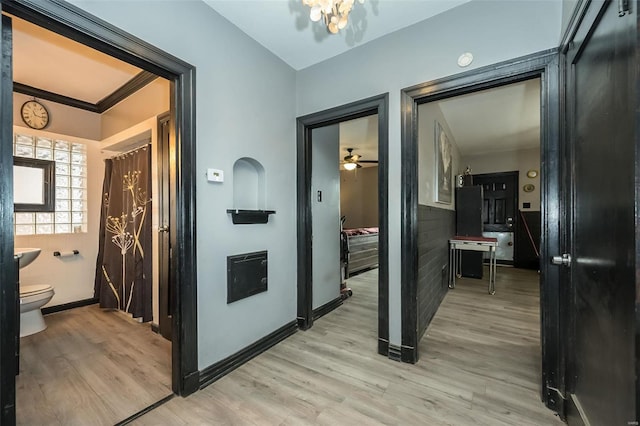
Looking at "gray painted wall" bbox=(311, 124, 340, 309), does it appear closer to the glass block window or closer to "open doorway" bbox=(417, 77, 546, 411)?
"open doorway" bbox=(417, 77, 546, 411)

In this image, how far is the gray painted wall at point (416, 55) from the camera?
1699 mm

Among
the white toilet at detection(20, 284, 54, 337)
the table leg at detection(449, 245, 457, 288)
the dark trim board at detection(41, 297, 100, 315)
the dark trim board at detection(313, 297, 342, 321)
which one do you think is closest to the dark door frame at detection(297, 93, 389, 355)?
the dark trim board at detection(313, 297, 342, 321)

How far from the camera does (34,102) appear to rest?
10.0 feet

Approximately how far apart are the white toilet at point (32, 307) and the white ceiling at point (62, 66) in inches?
85.8

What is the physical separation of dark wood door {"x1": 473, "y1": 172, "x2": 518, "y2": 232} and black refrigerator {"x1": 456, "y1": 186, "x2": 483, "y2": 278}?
1815 millimetres

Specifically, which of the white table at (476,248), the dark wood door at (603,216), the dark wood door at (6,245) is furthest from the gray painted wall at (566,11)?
the white table at (476,248)

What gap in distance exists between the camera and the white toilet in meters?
2.51

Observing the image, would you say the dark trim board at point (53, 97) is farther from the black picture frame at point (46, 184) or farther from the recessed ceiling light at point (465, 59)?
the recessed ceiling light at point (465, 59)

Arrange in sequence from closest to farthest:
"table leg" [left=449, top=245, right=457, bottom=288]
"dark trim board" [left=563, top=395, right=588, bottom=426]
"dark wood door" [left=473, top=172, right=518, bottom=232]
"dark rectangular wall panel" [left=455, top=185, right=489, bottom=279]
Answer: "dark trim board" [left=563, top=395, right=588, bottom=426] → "table leg" [left=449, top=245, right=457, bottom=288] → "dark rectangular wall panel" [left=455, top=185, right=489, bottom=279] → "dark wood door" [left=473, top=172, right=518, bottom=232]

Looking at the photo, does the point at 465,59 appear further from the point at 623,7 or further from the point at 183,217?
the point at 183,217

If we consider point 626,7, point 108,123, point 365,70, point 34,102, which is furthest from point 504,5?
point 34,102

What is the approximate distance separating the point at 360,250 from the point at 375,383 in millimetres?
3583

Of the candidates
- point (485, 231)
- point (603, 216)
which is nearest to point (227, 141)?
point (603, 216)

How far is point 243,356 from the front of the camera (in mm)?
2105
